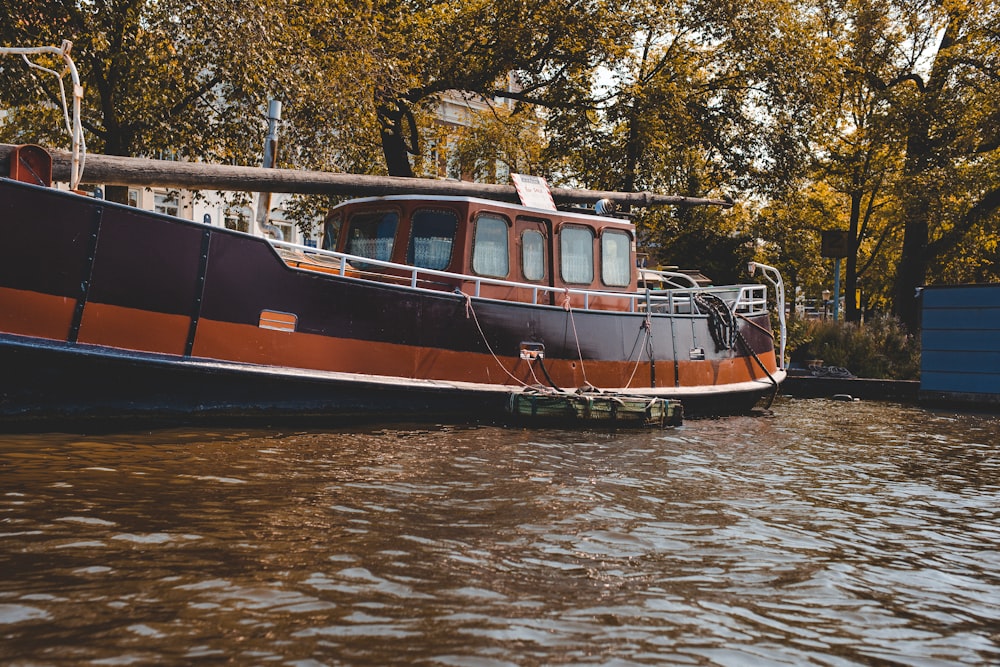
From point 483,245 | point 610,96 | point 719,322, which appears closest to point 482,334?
point 483,245

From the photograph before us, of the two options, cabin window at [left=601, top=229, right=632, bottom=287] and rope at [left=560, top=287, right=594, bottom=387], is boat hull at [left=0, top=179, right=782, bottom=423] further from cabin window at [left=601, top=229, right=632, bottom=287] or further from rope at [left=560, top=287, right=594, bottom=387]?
cabin window at [left=601, top=229, right=632, bottom=287]

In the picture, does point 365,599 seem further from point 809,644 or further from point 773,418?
point 773,418

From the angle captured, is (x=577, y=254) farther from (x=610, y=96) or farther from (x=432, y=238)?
(x=610, y=96)

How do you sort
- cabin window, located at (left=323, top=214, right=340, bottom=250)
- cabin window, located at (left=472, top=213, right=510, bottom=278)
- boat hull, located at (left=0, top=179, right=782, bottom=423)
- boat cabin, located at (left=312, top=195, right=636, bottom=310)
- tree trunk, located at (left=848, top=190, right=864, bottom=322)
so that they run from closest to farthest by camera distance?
boat hull, located at (left=0, top=179, right=782, bottom=423), boat cabin, located at (left=312, top=195, right=636, bottom=310), cabin window, located at (left=472, top=213, right=510, bottom=278), cabin window, located at (left=323, top=214, right=340, bottom=250), tree trunk, located at (left=848, top=190, right=864, bottom=322)

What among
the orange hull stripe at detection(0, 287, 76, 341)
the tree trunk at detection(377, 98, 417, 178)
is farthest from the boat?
the tree trunk at detection(377, 98, 417, 178)

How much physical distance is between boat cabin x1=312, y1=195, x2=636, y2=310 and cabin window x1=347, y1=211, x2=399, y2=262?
0.01 m

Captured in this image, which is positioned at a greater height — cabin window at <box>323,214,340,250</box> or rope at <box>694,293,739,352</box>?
cabin window at <box>323,214,340,250</box>

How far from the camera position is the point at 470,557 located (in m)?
5.41

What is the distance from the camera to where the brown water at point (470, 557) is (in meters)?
4.07

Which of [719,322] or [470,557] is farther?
[719,322]

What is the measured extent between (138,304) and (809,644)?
7604 millimetres

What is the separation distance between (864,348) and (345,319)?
17.6 m

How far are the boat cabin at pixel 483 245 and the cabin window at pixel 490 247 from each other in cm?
1

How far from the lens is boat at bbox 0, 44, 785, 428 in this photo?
904cm
